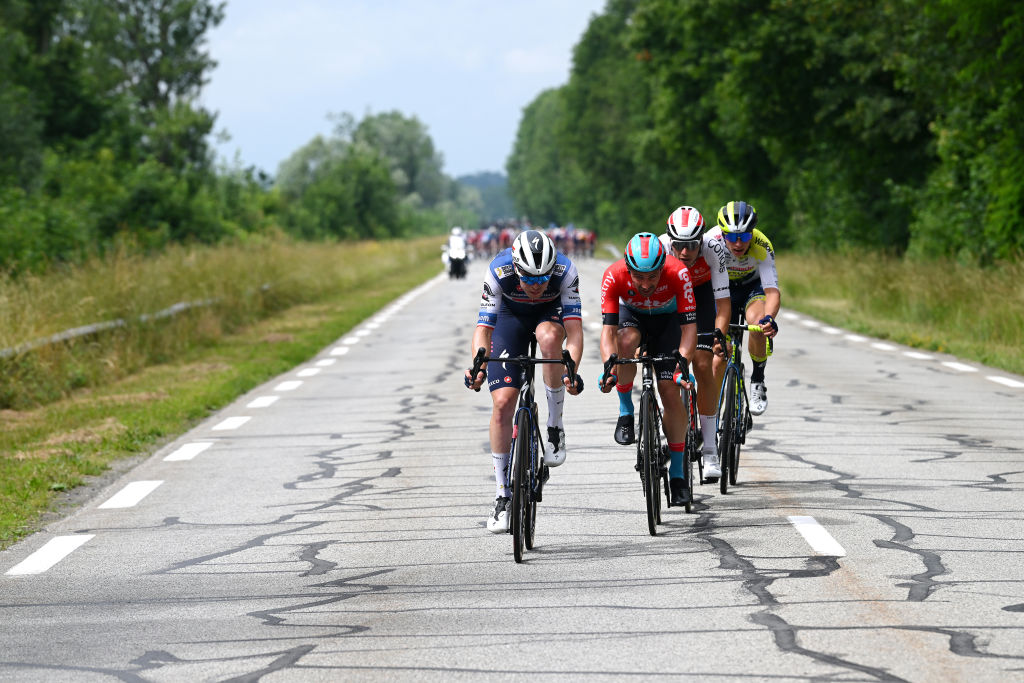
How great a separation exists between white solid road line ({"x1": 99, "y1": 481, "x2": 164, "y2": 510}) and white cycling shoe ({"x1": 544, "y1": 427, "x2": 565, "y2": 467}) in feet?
9.19

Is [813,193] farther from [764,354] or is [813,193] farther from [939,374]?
[764,354]

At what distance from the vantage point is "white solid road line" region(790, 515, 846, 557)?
7399 mm

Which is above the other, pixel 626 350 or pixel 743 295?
pixel 743 295

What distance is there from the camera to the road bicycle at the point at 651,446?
26.0 ft

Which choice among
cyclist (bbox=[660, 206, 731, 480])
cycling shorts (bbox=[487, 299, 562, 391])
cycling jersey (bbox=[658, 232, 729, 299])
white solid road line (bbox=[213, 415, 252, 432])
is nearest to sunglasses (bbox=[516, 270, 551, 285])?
cycling shorts (bbox=[487, 299, 562, 391])

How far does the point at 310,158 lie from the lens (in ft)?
446

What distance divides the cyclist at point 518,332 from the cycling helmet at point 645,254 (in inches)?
13.4

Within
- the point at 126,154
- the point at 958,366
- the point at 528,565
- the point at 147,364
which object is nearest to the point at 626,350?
the point at 528,565

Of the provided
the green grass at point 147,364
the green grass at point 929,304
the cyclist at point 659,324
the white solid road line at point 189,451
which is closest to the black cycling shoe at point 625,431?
the cyclist at point 659,324

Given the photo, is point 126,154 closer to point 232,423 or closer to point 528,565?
point 232,423

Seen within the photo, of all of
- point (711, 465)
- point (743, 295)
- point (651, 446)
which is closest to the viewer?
point (651, 446)

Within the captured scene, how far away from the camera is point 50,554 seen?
7832mm

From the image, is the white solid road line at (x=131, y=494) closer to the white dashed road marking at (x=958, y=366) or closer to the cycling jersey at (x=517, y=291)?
the cycling jersey at (x=517, y=291)

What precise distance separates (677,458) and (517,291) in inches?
53.1
